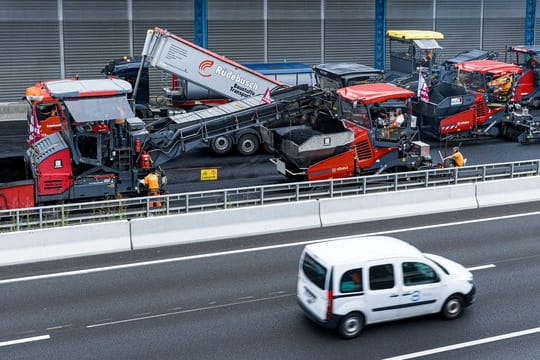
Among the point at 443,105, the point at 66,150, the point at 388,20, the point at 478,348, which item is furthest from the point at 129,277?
the point at 388,20

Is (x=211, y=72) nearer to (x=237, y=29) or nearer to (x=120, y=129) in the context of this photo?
(x=120, y=129)

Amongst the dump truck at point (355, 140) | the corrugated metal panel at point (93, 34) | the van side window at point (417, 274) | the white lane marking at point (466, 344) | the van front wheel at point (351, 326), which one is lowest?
the white lane marking at point (466, 344)

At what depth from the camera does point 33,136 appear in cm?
2453

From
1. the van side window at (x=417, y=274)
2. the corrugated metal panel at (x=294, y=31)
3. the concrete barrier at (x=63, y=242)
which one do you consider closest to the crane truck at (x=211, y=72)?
the concrete barrier at (x=63, y=242)

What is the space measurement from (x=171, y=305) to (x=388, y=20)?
28.6m

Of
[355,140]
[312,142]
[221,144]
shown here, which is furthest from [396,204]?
[221,144]

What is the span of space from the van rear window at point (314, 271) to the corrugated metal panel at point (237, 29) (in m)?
24.6

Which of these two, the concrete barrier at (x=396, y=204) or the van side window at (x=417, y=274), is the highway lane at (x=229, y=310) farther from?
the concrete barrier at (x=396, y=204)

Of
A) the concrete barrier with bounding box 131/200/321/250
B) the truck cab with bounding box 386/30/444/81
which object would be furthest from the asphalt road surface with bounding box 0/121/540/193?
the truck cab with bounding box 386/30/444/81

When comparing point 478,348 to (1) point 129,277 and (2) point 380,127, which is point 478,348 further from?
(2) point 380,127

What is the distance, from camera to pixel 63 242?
18438 mm

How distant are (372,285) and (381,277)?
216 mm

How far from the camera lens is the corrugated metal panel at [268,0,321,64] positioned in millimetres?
38969

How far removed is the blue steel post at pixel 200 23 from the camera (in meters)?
36.7
